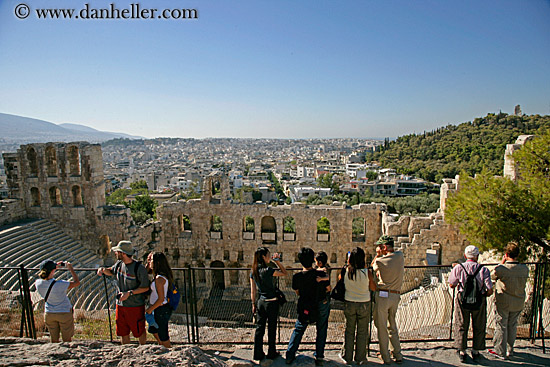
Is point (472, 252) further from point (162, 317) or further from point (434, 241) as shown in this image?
point (434, 241)

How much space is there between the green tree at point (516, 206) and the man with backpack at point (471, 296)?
518cm

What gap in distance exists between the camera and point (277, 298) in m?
6.10

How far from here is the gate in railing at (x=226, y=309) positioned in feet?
24.0

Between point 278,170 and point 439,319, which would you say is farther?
point 278,170

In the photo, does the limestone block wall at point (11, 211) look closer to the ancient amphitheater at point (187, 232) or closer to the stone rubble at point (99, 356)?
the ancient amphitheater at point (187, 232)

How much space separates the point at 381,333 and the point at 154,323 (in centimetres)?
397

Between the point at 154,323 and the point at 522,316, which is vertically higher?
the point at 154,323

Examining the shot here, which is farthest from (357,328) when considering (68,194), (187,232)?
(68,194)

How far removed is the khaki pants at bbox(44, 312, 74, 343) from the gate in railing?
33.9 inches

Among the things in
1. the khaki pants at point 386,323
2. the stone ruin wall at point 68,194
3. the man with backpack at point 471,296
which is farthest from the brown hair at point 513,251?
the stone ruin wall at point 68,194

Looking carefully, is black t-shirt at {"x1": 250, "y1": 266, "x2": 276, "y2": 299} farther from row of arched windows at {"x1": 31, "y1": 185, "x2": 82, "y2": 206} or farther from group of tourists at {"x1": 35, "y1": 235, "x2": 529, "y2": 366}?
row of arched windows at {"x1": 31, "y1": 185, "x2": 82, "y2": 206}

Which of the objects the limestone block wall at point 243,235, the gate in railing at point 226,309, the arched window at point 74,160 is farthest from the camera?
the limestone block wall at point 243,235

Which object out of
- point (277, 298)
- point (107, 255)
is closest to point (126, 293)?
point (277, 298)

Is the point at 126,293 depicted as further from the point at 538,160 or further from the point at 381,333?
the point at 538,160
